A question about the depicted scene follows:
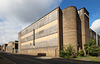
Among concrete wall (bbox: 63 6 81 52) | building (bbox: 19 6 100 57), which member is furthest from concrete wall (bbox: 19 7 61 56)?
concrete wall (bbox: 63 6 81 52)

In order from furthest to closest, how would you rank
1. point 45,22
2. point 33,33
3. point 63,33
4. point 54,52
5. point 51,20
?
point 33,33 < point 45,22 < point 51,20 < point 63,33 < point 54,52

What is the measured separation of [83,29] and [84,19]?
4.08 metres

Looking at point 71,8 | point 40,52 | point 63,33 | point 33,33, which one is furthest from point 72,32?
point 33,33

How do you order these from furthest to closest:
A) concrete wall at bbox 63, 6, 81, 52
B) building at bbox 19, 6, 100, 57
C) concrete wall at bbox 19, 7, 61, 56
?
concrete wall at bbox 19, 7, 61, 56, building at bbox 19, 6, 100, 57, concrete wall at bbox 63, 6, 81, 52

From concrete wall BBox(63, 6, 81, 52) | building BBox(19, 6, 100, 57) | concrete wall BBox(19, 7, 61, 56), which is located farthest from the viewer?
concrete wall BBox(19, 7, 61, 56)

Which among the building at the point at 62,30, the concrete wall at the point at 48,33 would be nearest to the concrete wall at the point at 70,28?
the building at the point at 62,30

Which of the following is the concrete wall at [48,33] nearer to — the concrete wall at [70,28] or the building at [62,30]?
the building at [62,30]

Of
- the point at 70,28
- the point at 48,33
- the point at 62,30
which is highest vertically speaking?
the point at 70,28

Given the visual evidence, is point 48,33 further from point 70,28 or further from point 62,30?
point 70,28

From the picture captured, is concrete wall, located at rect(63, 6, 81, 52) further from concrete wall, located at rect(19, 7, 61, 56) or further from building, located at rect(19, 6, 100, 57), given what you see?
concrete wall, located at rect(19, 7, 61, 56)

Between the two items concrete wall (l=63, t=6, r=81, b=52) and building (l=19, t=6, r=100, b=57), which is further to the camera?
building (l=19, t=6, r=100, b=57)

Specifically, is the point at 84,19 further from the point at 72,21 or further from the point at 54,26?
the point at 54,26

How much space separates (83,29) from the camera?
32281 millimetres

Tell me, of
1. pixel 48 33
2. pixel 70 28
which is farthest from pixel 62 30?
pixel 48 33
